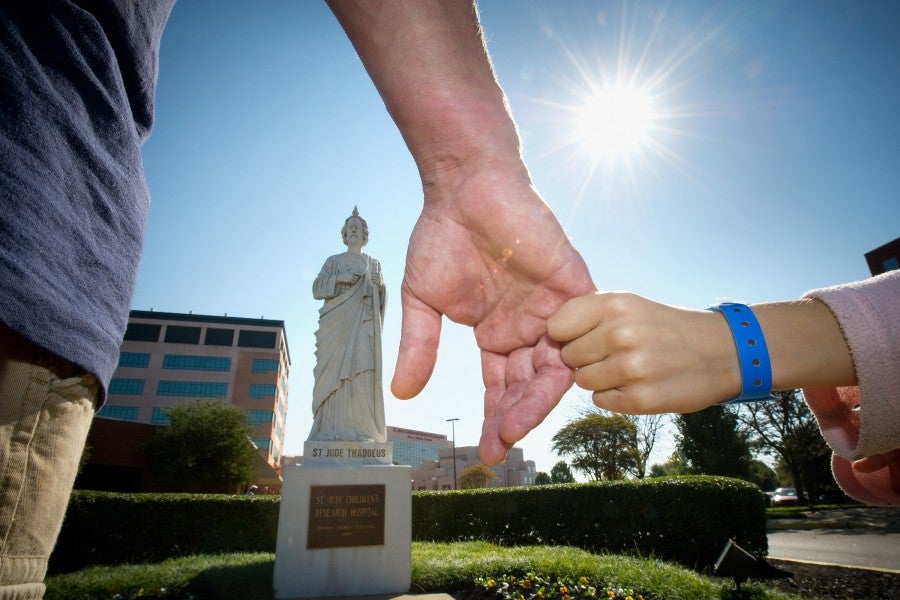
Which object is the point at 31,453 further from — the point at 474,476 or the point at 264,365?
the point at 264,365

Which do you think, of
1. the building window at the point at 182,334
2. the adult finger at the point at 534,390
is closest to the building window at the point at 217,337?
the building window at the point at 182,334

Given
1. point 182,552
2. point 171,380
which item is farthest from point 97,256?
point 171,380

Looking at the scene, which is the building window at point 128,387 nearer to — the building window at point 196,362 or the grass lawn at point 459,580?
the building window at point 196,362

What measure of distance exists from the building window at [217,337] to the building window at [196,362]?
1.54 m

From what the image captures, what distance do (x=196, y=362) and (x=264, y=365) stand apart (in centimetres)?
657

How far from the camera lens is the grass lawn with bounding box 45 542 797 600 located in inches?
194

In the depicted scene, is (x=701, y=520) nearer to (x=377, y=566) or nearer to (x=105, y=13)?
(x=377, y=566)

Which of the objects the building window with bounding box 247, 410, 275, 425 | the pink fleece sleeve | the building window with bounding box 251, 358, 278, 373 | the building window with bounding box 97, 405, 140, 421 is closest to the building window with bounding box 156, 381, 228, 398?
the building window with bounding box 97, 405, 140, 421

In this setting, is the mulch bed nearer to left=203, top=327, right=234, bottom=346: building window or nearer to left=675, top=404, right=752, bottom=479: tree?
left=675, top=404, right=752, bottom=479: tree

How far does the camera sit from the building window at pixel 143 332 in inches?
1774

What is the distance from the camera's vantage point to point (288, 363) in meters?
59.4

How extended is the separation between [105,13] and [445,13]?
1129mm

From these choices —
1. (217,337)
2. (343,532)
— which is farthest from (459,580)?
(217,337)

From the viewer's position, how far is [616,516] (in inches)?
382
